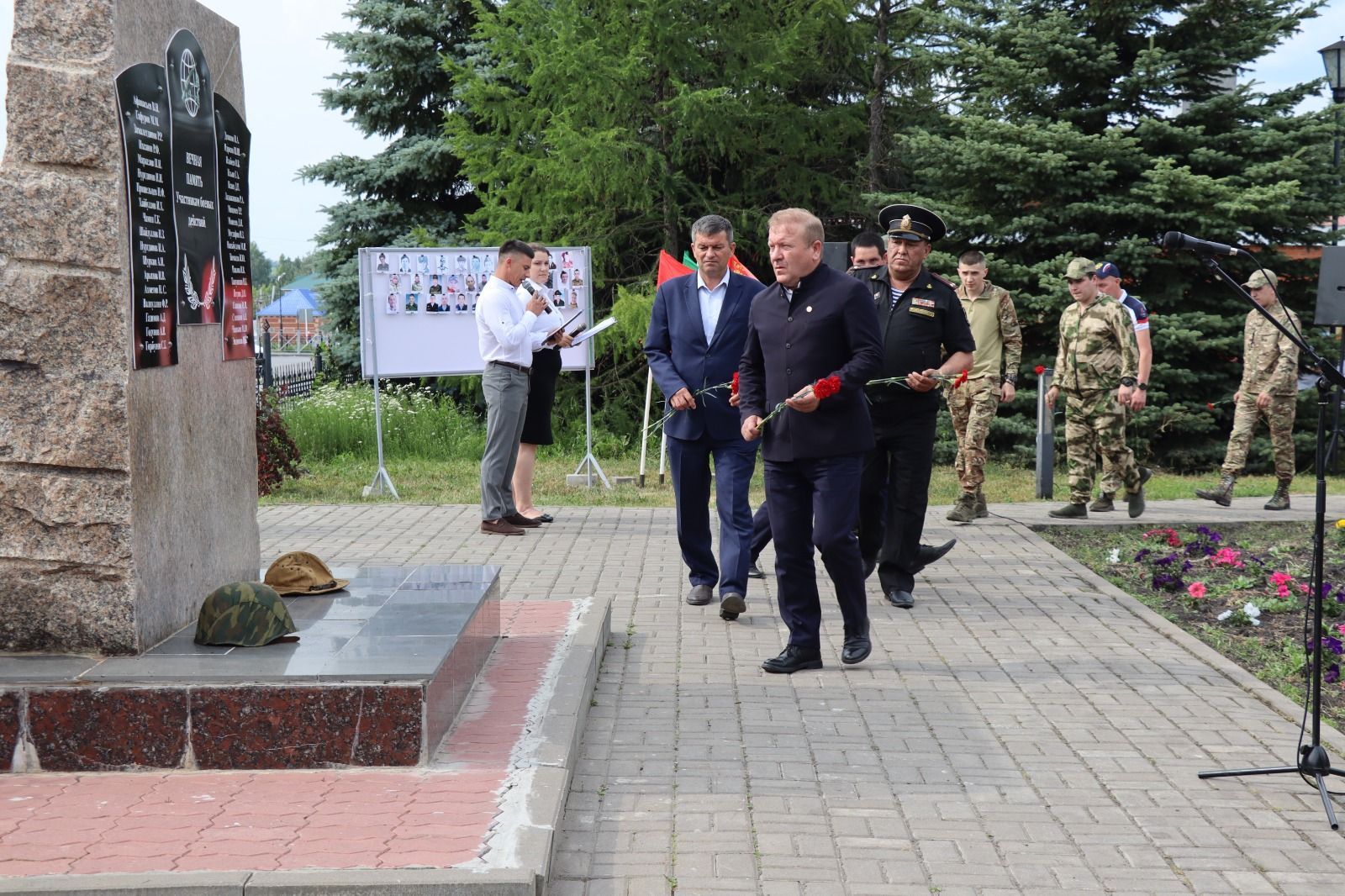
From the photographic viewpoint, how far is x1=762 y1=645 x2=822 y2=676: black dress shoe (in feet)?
20.7

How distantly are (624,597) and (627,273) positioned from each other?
12024 mm

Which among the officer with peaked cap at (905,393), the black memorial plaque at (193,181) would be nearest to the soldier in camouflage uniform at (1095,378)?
the officer with peaked cap at (905,393)

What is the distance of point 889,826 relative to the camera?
4.38 meters

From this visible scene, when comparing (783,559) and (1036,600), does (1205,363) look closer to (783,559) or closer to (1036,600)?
(1036,600)

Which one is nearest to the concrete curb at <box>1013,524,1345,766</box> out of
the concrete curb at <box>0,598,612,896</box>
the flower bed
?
the flower bed

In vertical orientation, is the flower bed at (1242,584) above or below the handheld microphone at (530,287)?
below

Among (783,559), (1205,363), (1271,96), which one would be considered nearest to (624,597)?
(783,559)

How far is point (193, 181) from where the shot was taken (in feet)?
18.0

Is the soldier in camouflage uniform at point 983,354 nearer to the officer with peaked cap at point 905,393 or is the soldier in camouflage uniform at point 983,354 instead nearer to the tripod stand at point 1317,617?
the officer with peaked cap at point 905,393

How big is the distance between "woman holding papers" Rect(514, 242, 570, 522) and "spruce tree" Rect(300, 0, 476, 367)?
10.6 meters

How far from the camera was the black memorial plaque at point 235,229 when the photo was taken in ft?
19.4

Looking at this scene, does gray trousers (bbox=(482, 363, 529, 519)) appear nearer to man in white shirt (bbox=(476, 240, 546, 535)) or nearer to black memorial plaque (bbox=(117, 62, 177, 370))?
man in white shirt (bbox=(476, 240, 546, 535))

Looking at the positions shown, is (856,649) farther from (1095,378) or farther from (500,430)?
(1095,378)

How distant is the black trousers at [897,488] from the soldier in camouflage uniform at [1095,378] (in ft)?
A: 12.1
